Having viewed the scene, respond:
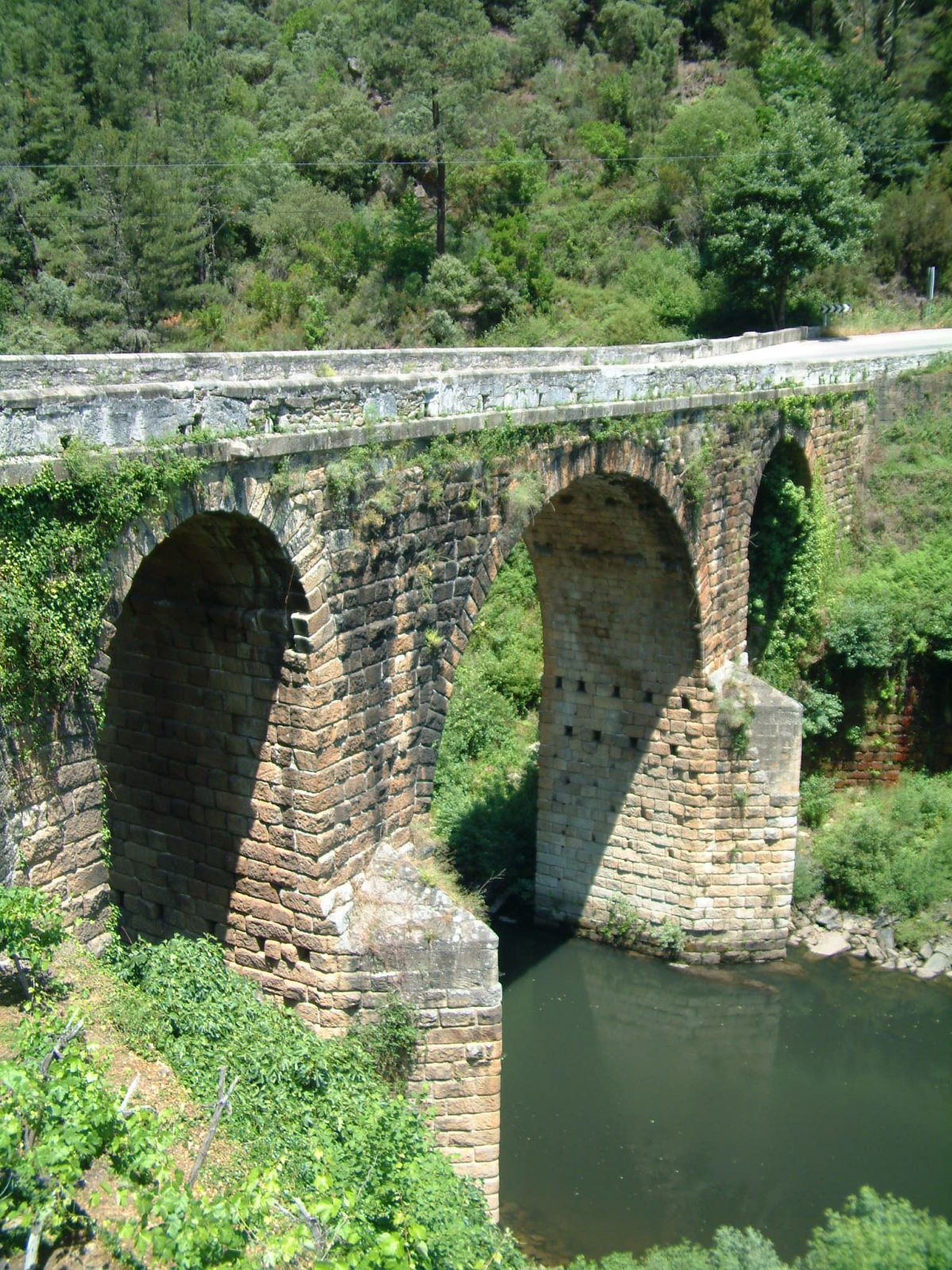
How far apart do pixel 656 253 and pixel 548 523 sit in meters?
18.1

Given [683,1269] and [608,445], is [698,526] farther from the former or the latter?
[683,1269]

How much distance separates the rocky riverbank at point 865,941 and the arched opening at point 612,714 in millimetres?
1468

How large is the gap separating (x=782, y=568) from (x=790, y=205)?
12.4 m

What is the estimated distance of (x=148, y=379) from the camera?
9.30m

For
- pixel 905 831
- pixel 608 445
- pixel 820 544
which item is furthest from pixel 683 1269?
pixel 820 544

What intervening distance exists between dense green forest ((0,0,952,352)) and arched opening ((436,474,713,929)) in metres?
13.8

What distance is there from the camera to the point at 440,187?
28.2 m

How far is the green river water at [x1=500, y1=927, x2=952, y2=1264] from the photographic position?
980 centimetres

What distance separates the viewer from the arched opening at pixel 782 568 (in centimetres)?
1378

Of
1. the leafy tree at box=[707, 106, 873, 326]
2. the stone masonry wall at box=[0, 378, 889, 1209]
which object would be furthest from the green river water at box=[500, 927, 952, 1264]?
the leafy tree at box=[707, 106, 873, 326]

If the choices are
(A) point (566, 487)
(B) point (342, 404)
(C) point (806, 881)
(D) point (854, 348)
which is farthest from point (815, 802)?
(D) point (854, 348)

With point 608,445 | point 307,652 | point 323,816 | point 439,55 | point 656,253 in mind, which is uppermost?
point 439,55

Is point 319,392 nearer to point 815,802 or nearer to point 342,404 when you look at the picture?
point 342,404

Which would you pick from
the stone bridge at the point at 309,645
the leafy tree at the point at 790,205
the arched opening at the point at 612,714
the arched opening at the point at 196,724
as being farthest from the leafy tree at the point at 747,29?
the arched opening at the point at 196,724
